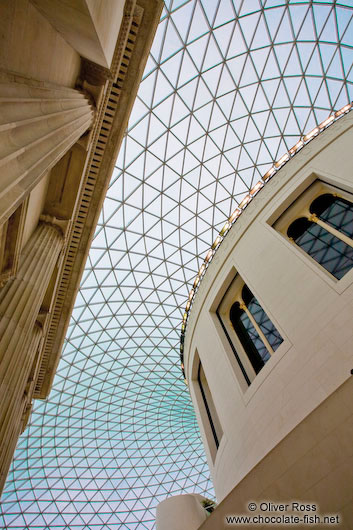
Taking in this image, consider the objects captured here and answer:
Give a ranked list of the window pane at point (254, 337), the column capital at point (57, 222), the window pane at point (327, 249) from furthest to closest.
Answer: the window pane at point (254, 337) < the column capital at point (57, 222) < the window pane at point (327, 249)

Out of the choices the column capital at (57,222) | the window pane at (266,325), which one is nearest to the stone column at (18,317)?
the column capital at (57,222)

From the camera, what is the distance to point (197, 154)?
78.8 feet

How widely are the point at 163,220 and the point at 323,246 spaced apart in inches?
582

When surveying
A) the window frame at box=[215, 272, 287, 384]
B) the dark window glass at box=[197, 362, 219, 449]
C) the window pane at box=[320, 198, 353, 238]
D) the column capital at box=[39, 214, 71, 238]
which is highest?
the window pane at box=[320, 198, 353, 238]

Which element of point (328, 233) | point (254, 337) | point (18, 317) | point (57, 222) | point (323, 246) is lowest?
point (254, 337)

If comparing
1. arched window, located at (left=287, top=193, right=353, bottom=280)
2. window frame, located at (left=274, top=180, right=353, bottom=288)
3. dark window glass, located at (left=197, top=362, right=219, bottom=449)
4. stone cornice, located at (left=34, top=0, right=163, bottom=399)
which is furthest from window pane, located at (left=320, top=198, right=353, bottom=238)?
dark window glass, located at (left=197, top=362, right=219, bottom=449)

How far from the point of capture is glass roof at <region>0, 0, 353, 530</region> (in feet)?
63.7

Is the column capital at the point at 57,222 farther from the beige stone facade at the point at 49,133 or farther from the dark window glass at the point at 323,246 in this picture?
the dark window glass at the point at 323,246

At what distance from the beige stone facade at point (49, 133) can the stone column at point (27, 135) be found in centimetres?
2

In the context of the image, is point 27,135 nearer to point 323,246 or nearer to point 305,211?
point 323,246

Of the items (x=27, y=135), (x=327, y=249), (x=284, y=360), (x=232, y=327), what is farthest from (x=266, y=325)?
(x=27, y=135)

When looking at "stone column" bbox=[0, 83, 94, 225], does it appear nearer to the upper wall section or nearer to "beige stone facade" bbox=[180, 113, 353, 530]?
the upper wall section

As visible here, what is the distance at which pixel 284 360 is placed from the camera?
13.5 meters

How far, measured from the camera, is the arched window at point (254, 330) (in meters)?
16.0
